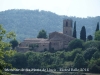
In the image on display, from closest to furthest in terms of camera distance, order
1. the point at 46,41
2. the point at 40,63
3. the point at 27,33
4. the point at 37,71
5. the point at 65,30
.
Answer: the point at 37,71
the point at 40,63
the point at 46,41
the point at 65,30
the point at 27,33

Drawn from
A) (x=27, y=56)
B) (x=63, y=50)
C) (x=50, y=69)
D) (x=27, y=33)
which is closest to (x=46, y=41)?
(x=63, y=50)

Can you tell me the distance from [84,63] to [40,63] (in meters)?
7.27

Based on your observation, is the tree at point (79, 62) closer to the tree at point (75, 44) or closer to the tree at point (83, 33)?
the tree at point (75, 44)

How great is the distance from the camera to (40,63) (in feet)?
218

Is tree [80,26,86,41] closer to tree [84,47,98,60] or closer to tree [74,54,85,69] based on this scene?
tree [84,47,98,60]

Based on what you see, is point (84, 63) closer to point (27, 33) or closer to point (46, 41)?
point (46, 41)

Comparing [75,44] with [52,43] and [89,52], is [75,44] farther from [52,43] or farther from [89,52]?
[89,52]

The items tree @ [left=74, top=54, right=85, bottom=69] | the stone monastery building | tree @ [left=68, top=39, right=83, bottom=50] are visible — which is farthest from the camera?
the stone monastery building

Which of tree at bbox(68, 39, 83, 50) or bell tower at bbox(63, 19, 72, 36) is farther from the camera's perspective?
bell tower at bbox(63, 19, 72, 36)

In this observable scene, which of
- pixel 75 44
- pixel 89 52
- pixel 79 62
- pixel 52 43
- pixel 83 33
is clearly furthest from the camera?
pixel 83 33

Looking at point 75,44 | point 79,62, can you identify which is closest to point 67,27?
point 75,44

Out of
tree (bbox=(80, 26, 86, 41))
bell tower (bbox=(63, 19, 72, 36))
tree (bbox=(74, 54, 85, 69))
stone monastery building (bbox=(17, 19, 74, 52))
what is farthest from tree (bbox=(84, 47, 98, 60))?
bell tower (bbox=(63, 19, 72, 36))

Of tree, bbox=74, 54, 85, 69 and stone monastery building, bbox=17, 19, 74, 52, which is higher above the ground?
stone monastery building, bbox=17, 19, 74, 52

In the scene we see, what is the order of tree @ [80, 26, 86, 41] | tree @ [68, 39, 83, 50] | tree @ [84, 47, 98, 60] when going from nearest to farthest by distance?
tree @ [84, 47, 98, 60], tree @ [68, 39, 83, 50], tree @ [80, 26, 86, 41]
